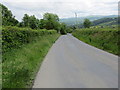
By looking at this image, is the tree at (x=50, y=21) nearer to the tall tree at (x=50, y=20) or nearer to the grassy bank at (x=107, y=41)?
the tall tree at (x=50, y=20)

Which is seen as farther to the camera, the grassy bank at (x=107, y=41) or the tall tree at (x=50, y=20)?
the tall tree at (x=50, y=20)

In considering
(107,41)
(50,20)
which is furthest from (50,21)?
(107,41)

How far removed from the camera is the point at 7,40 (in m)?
10.2

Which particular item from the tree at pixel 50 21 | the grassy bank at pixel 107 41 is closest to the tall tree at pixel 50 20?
the tree at pixel 50 21

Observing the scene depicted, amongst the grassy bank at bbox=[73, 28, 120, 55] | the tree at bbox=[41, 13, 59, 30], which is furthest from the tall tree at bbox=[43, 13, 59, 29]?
the grassy bank at bbox=[73, 28, 120, 55]

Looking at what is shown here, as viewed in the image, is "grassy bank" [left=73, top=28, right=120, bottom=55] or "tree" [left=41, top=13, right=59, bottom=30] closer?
"grassy bank" [left=73, top=28, right=120, bottom=55]

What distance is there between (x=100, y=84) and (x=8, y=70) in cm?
391

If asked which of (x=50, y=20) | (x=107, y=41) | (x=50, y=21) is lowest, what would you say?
(x=107, y=41)

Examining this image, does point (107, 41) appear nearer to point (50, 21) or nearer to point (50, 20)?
point (50, 21)

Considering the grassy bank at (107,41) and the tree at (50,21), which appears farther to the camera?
the tree at (50,21)

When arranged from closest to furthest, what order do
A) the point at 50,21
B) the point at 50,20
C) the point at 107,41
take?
1. the point at 107,41
2. the point at 50,21
3. the point at 50,20

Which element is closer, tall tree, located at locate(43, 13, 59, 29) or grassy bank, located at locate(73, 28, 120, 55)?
grassy bank, located at locate(73, 28, 120, 55)

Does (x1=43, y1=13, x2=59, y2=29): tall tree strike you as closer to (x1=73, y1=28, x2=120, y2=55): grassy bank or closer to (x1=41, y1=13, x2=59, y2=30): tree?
(x1=41, y1=13, x2=59, y2=30): tree

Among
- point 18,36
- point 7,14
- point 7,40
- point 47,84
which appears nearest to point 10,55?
point 7,40
